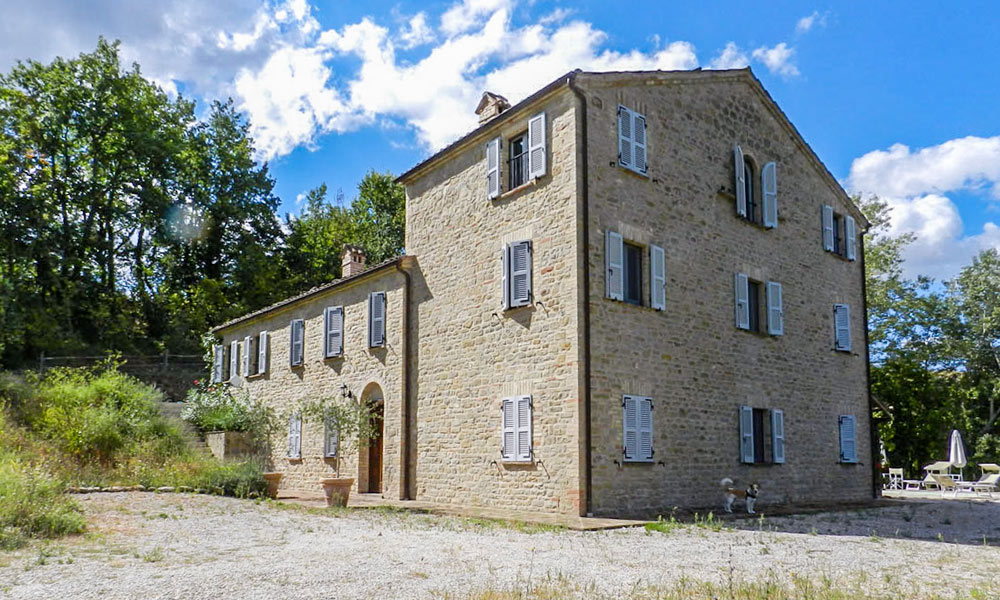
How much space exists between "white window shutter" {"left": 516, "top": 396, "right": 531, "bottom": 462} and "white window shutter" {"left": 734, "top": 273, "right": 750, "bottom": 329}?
480 cm

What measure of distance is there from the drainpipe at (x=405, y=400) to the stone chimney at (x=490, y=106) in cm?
339

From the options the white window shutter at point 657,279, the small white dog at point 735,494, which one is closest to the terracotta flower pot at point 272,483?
the white window shutter at point 657,279

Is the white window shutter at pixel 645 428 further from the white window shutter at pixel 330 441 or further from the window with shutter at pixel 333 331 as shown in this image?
the window with shutter at pixel 333 331

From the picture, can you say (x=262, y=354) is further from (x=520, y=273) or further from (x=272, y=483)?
(x=520, y=273)

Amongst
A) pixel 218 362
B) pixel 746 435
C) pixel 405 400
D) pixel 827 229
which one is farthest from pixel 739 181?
pixel 218 362

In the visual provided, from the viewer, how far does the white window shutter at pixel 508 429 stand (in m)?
13.1

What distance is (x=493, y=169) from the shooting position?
14.4m

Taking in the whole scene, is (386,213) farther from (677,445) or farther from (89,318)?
(677,445)

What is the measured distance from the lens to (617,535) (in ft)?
32.4

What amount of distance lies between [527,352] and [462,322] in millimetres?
2004

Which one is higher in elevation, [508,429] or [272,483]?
[508,429]

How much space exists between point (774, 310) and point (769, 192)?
2499mm

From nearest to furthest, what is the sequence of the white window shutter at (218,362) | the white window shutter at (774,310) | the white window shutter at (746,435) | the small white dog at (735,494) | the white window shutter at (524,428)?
the white window shutter at (524,428)
the small white dog at (735,494)
the white window shutter at (746,435)
the white window shutter at (774,310)
the white window shutter at (218,362)

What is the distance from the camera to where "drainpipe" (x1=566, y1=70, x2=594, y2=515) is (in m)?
11.8
